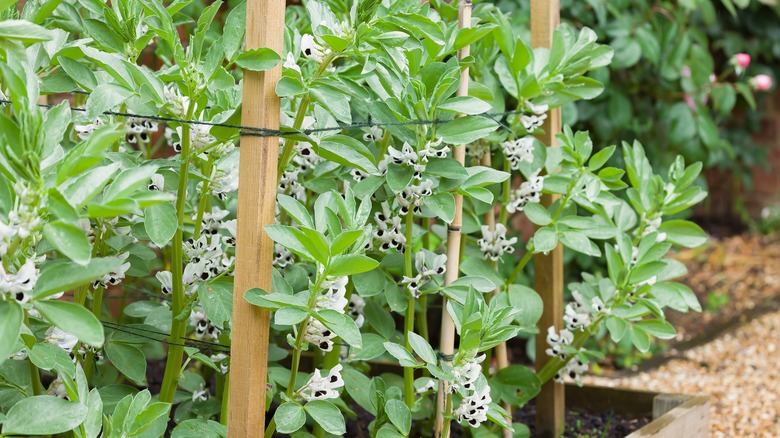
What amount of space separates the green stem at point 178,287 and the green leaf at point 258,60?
120 mm

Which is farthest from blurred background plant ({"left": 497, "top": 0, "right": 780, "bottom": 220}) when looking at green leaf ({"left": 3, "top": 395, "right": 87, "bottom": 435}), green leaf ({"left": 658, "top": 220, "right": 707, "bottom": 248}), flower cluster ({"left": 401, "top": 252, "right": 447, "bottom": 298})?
green leaf ({"left": 3, "top": 395, "right": 87, "bottom": 435})

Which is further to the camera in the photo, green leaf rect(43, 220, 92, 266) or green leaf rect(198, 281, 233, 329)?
green leaf rect(198, 281, 233, 329)

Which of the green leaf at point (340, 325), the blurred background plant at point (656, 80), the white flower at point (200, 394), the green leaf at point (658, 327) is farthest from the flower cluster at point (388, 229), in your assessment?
the blurred background plant at point (656, 80)

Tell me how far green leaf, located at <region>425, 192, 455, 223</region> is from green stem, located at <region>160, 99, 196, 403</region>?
0.38m

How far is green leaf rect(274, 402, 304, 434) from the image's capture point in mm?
1251

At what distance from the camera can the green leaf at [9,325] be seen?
93cm

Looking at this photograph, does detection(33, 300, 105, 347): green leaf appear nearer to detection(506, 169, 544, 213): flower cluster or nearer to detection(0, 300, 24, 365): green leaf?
detection(0, 300, 24, 365): green leaf

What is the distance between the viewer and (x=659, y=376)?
9.72 feet

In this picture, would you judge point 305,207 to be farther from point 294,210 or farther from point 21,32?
point 21,32

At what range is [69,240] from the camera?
37.0 inches

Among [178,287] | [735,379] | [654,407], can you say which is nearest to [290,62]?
[178,287]

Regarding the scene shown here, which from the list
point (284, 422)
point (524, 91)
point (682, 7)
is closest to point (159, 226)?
point (284, 422)

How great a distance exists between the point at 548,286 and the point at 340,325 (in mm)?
853

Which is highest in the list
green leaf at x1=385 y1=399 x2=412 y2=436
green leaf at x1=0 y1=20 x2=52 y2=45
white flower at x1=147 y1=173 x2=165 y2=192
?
green leaf at x1=0 y1=20 x2=52 y2=45
